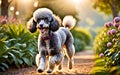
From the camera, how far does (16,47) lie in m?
10.4

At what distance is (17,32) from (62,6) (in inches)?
467

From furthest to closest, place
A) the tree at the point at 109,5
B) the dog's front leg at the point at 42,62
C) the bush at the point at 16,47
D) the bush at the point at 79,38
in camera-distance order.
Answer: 1. the tree at the point at 109,5
2. the bush at the point at 79,38
3. the bush at the point at 16,47
4. the dog's front leg at the point at 42,62

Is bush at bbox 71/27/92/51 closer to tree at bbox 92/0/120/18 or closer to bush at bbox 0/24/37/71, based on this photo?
tree at bbox 92/0/120/18

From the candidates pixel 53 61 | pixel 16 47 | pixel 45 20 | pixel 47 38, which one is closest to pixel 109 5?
pixel 16 47

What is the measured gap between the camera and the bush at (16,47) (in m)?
9.74

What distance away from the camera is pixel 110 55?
30.7 ft

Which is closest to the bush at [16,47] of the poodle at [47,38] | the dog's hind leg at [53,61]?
the poodle at [47,38]

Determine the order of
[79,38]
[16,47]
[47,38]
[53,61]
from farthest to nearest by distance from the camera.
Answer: [79,38]
[16,47]
[47,38]
[53,61]

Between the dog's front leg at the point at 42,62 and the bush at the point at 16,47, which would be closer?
the dog's front leg at the point at 42,62

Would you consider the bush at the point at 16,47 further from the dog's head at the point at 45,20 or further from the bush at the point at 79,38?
the bush at the point at 79,38

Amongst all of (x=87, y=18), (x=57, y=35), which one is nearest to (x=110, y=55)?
(x=57, y=35)

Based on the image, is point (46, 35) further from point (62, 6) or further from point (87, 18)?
point (87, 18)

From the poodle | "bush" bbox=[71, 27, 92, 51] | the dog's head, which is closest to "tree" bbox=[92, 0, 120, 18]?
"bush" bbox=[71, 27, 92, 51]

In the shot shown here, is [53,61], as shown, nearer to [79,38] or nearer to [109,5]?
[109,5]
